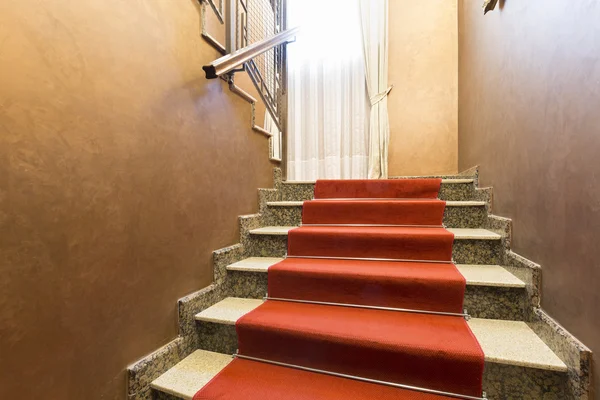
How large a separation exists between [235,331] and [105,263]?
2.07ft

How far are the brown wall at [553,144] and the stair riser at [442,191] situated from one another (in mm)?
352

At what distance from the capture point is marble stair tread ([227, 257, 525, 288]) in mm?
1242

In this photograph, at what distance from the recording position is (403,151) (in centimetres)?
336

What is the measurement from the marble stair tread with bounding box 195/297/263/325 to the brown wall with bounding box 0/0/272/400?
0.15m

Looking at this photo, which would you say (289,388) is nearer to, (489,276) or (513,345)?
(513,345)

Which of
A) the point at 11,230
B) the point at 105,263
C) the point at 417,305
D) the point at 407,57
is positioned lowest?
the point at 417,305

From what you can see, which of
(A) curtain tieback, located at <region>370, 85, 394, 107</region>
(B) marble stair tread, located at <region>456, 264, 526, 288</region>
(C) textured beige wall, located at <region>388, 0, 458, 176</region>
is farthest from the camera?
(A) curtain tieback, located at <region>370, 85, 394, 107</region>

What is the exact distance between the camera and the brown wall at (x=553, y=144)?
0.86 metres

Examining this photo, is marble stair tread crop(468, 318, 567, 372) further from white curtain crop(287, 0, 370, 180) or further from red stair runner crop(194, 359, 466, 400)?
white curtain crop(287, 0, 370, 180)

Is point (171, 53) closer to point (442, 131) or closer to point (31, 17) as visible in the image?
point (31, 17)

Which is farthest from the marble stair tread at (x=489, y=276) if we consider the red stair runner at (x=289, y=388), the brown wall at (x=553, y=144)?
the red stair runner at (x=289, y=388)

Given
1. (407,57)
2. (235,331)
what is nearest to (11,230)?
Answer: (235,331)

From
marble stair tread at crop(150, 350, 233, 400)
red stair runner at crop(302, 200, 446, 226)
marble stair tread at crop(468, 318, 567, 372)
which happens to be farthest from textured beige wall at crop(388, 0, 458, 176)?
marble stair tread at crop(150, 350, 233, 400)

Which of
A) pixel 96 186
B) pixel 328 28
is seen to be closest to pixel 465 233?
pixel 96 186
